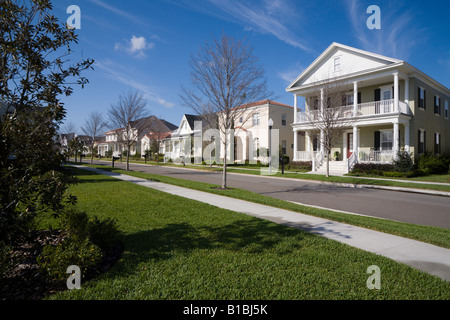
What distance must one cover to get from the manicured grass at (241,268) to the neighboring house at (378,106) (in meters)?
17.1

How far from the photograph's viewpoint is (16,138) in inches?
131

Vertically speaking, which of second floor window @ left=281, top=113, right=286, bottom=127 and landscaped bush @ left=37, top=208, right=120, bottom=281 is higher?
second floor window @ left=281, top=113, right=286, bottom=127

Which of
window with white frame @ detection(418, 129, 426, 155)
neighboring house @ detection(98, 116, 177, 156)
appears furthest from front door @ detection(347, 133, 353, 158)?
neighboring house @ detection(98, 116, 177, 156)

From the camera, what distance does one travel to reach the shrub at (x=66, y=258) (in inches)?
132

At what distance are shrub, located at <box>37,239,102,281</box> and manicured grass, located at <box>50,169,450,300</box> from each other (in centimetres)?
26

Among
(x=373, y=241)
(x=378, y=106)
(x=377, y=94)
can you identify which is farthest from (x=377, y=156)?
(x=373, y=241)

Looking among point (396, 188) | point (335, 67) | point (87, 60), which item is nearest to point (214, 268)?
point (87, 60)

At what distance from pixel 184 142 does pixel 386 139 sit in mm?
28551

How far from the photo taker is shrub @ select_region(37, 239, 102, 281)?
3.34m

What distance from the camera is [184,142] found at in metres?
42.8

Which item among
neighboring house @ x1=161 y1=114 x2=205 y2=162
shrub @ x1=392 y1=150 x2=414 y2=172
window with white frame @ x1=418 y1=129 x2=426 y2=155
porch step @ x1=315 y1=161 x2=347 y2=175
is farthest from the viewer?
neighboring house @ x1=161 y1=114 x2=205 y2=162

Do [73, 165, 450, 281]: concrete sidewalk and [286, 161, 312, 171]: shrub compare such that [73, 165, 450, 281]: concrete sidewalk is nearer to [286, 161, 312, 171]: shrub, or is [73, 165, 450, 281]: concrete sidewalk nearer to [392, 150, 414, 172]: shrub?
[392, 150, 414, 172]: shrub

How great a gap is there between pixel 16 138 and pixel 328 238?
17.7 feet

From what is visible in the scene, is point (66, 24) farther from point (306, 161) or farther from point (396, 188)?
point (306, 161)
